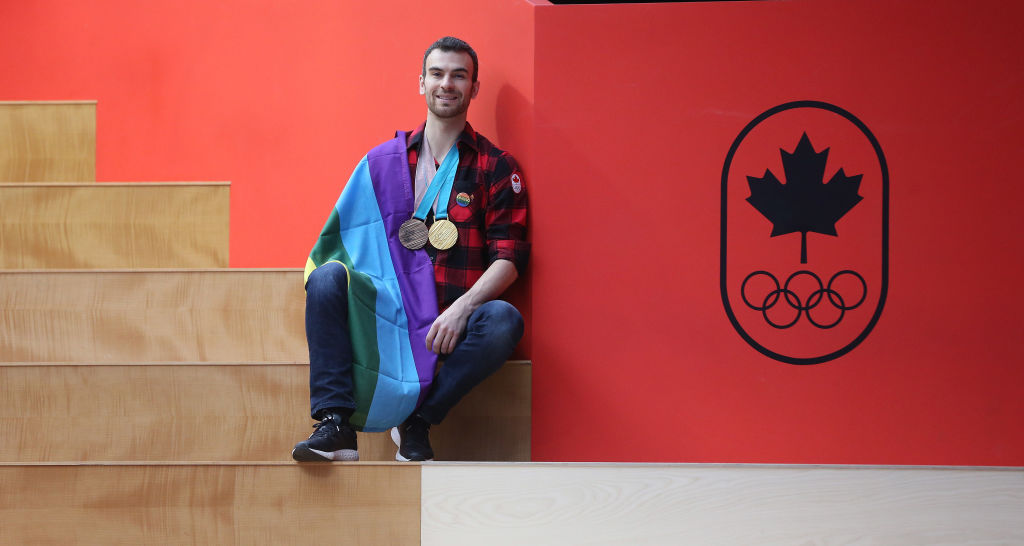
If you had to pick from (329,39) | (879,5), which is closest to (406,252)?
(329,39)

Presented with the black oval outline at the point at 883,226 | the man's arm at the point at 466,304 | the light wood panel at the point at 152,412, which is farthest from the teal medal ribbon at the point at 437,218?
the black oval outline at the point at 883,226

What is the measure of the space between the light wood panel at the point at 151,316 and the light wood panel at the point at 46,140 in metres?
0.59

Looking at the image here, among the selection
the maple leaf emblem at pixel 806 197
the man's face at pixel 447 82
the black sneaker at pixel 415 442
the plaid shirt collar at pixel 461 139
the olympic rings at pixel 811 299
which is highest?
the man's face at pixel 447 82

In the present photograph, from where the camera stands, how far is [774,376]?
2127 mm

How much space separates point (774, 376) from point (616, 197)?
546mm

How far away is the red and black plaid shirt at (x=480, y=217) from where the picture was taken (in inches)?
83.9

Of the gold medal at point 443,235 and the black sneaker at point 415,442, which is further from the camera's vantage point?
the gold medal at point 443,235

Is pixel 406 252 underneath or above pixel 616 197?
underneath

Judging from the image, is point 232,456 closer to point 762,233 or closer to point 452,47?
point 452,47

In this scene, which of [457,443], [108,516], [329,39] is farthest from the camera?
[329,39]

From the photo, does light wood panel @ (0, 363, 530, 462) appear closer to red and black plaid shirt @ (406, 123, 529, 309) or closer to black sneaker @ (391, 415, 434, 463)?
black sneaker @ (391, 415, 434, 463)

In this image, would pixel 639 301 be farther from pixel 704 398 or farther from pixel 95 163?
pixel 95 163

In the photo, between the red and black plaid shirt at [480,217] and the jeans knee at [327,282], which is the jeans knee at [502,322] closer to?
the red and black plaid shirt at [480,217]

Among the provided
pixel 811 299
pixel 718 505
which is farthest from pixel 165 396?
pixel 811 299
